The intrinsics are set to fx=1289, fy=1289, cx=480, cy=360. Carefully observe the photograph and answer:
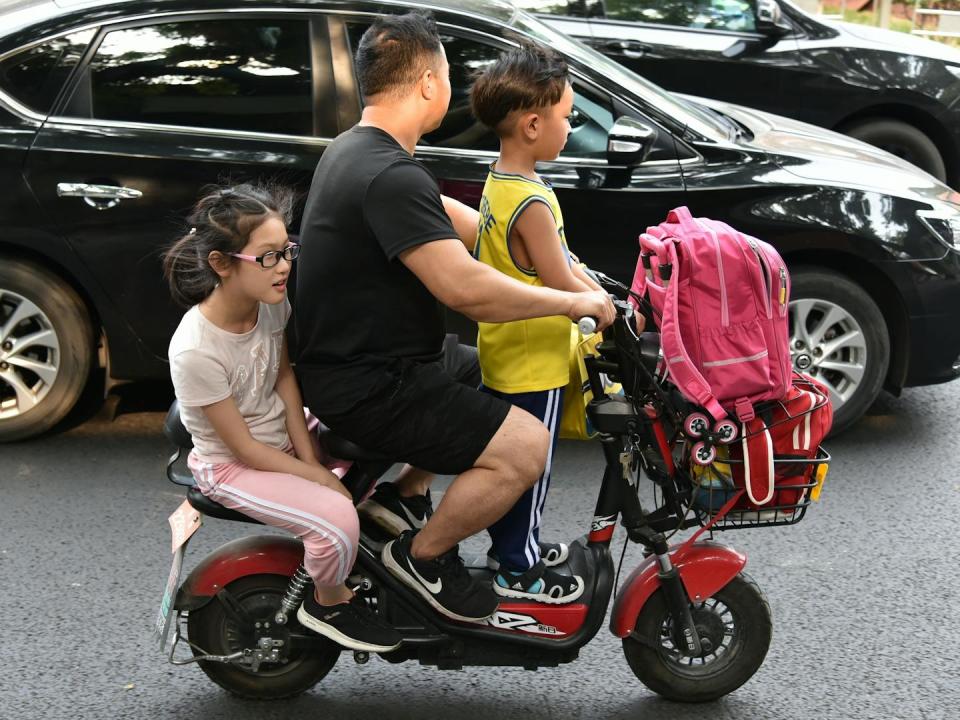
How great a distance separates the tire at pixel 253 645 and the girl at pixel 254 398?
12 centimetres

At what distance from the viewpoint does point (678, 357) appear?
10.5 feet

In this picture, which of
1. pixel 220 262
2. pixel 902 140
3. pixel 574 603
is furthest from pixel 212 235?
pixel 902 140

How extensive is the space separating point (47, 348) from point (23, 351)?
96 mm

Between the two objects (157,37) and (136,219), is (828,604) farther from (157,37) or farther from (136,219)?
(157,37)

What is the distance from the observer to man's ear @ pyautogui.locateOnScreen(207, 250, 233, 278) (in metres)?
3.23

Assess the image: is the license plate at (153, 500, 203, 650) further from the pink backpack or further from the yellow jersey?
the pink backpack

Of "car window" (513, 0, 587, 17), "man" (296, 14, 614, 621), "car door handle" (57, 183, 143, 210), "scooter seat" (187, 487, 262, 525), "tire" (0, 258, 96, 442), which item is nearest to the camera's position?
"man" (296, 14, 614, 621)

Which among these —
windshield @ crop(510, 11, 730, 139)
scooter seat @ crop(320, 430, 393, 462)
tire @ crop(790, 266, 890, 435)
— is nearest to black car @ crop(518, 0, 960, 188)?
windshield @ crop(510, 11, 730, 139)

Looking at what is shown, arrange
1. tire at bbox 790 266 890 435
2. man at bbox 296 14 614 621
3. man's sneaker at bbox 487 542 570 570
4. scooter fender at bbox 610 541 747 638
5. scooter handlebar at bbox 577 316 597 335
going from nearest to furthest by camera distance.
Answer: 1. scooter handlebar at bbox 577 316 597 335
2. man at bbox 296 14 614 621
3. scooter fender at bbox 610 541 747 638
4. man's sneaker at bbox 487 542 570 570
5. tire at bbox 790 266 890 435

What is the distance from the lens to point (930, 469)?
5.35 m

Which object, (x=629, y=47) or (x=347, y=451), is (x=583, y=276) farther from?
(x=629, y=47)

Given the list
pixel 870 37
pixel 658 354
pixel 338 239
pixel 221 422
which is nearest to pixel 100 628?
pixel 221 422

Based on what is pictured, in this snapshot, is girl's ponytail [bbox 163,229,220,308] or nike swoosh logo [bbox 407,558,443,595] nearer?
girl's ponytail [bbox 163,229,220,308]

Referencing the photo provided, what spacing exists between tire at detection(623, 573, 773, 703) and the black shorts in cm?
70
